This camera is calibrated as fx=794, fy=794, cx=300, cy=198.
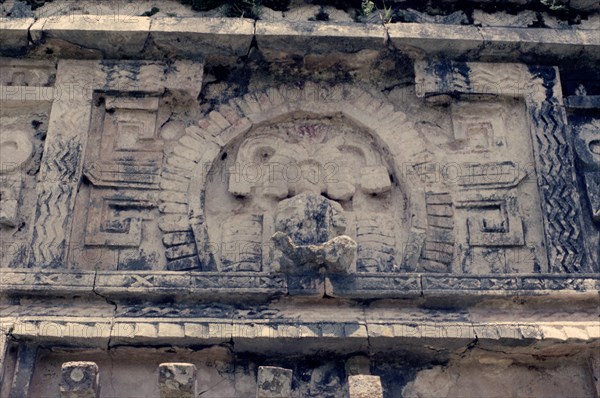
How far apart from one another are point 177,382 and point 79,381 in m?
0.60

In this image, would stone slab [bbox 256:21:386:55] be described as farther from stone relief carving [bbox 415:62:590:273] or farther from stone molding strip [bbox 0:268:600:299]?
stone molding strip [bbox 0:268:600:299]

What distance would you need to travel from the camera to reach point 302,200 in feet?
18.9

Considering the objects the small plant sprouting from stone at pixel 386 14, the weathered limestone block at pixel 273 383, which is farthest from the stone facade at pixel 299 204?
the small plant sprouting from stone at pixel 386 14

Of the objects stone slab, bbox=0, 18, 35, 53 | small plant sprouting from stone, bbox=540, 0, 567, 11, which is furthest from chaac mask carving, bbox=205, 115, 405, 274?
small plant sprouting from stone, bbox=540, 0, 567, 11

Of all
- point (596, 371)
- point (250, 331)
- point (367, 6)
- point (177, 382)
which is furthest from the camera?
point (367, 6)

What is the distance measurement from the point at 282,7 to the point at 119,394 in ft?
11.3

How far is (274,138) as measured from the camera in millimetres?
6367

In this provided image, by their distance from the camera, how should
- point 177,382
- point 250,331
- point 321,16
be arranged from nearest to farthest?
point 177,382 → point 250,331 → point 321,16

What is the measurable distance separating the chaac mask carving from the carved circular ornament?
56.3 inches

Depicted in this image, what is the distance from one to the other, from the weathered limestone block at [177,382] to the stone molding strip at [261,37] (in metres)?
2.71

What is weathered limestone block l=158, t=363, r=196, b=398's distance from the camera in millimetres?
4691

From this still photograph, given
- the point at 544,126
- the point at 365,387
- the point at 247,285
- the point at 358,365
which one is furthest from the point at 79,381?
the point at 544,126

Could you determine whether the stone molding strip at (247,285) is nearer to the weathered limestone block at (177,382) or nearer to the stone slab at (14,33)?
the weathered limestone block at (177,382)

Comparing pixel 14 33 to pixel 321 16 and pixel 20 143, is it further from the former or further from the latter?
pixel 321 16
